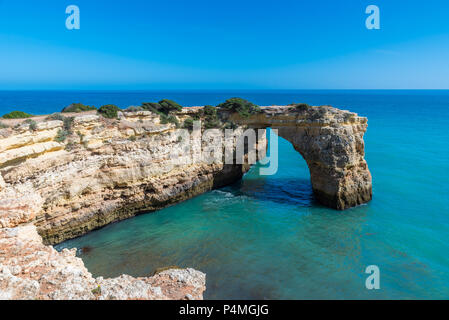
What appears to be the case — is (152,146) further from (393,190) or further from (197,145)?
(393,190)

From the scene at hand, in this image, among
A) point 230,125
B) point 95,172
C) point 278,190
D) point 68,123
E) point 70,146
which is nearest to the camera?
point 70,146

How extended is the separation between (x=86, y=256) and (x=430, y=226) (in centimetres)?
1960

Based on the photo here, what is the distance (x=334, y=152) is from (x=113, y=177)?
14.4 metres

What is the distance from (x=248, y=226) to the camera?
51.6 feet

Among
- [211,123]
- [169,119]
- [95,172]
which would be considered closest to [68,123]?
[95,172]

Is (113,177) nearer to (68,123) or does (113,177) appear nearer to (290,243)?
(68,123)

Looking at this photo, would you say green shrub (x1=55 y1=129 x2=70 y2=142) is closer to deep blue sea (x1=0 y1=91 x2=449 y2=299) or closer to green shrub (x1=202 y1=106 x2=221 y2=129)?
deep blue sea (x1=0 y1=91 x2=449 y2=299)

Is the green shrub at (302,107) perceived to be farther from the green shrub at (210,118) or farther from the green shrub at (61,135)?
the green shrub at (61,135)

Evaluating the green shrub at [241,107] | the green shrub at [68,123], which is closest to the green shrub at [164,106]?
the green shrub at [241,107]

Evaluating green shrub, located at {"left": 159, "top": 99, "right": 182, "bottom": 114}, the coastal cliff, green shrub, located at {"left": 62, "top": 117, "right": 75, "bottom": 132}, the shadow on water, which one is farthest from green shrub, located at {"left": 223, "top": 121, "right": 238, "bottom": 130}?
green shrub, located at {"left": 62, "top": 117, "right": 75, "bottom": 132}

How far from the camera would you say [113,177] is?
15781mm

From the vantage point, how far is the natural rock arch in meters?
17.5

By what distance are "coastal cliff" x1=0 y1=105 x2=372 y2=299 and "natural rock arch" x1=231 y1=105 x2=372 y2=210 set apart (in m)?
0.07

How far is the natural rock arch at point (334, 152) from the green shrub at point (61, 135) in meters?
14.7
